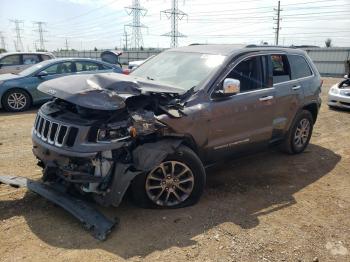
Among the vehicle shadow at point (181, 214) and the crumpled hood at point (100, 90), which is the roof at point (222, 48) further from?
the vehicle shadow at point (181, 214)

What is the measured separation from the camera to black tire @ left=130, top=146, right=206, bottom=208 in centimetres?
398

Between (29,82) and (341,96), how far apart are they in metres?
9.22

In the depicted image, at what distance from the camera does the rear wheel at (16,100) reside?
1000 cm

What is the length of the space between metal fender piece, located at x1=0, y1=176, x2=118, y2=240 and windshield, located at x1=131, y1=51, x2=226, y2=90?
1.87m

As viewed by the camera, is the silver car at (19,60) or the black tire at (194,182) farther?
the silver car at (19,60)

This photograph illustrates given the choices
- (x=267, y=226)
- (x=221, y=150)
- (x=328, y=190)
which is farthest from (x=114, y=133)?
(x=328, y=190)

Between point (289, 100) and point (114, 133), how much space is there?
3201mm

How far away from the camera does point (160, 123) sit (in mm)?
3982

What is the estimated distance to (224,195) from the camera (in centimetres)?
475

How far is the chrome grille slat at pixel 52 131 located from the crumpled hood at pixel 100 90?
1.00 feet

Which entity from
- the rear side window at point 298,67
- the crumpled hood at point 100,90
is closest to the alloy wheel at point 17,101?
the crumpled hood at point 100,90

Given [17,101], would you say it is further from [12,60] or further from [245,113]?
[245,113]

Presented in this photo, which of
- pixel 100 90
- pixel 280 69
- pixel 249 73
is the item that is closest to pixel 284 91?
pixel 280 69

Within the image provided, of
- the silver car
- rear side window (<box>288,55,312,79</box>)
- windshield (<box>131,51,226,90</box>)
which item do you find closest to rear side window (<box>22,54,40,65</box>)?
the silver car
